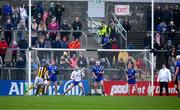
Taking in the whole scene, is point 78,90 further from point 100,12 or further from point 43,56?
point 100,12

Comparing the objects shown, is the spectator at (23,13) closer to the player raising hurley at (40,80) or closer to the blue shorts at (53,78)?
the player raising hurley at (40,80)

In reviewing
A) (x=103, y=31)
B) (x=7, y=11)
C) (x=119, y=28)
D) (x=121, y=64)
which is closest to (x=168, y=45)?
(x=119, y=28)

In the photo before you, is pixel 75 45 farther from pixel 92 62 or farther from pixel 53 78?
pixel 53 78

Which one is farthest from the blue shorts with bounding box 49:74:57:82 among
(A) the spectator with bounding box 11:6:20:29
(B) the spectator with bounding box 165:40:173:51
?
(B) the spectator with bounding box 165:40:173:51

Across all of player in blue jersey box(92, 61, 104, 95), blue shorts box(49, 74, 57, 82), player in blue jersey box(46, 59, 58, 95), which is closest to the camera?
player in blue jersey box(46, 59, 58, 95)

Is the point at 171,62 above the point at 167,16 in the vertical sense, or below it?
below

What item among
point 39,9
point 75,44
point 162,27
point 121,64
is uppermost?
point 39,9

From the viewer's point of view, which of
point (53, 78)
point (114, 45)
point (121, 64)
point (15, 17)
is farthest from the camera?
point (15, 17)

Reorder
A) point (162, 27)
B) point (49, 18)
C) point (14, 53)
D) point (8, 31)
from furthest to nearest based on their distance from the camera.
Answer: point (162, 27), point (49, 18), point (8, 31), point (14, 53)

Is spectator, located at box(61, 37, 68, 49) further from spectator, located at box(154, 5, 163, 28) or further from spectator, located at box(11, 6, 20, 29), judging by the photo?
spectator, located at box(154, 5, 163, 28)

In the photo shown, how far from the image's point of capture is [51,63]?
32.0 metres

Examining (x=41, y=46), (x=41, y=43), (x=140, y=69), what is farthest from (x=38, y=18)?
(x=140, y=69)

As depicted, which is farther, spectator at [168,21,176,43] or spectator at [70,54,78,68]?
spectator at [168,21,176,43]

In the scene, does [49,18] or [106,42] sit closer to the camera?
[106,42]
